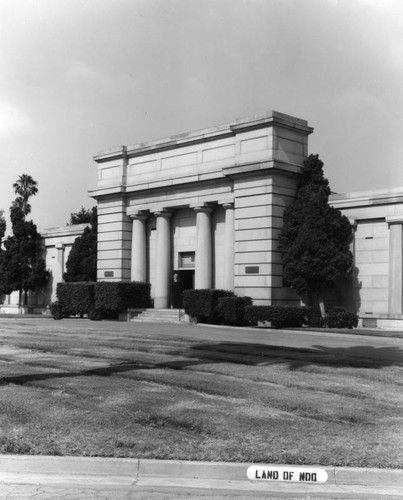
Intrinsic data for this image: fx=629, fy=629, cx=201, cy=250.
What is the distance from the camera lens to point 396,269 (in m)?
29.1

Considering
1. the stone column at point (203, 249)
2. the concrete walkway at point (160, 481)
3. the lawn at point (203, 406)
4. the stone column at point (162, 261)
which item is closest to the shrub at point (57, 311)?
the stone column at point (162, 261)

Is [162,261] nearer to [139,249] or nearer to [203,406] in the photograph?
[139,249]

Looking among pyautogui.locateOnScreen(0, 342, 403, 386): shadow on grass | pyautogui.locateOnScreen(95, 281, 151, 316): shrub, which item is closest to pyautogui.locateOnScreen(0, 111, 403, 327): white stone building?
pyautogui.locateOnScreen(95, 281, 151, 316): shrub

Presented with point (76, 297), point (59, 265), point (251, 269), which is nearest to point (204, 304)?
point (251, 269)

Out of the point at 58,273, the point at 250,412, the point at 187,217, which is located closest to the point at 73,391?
the point at 250,412

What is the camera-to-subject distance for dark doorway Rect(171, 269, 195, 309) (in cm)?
3819

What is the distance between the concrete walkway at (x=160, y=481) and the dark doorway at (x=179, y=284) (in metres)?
31.0

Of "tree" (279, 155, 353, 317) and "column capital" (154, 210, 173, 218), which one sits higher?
"column capital" (154, 210, 173, 218)

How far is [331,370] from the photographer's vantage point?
13812 millimetres

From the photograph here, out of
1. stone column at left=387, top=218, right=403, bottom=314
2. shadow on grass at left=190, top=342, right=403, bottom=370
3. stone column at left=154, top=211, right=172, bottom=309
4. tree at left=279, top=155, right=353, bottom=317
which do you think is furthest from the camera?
stone column at left=154, top=211, right=172, bottom=309

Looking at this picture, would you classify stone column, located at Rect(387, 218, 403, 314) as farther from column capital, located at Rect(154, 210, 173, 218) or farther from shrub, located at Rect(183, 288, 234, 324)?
column capital, located at Rect(154, 210, 173, 218)

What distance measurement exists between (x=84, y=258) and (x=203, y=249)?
12.0 meters

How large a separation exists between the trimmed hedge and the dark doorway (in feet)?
6.06

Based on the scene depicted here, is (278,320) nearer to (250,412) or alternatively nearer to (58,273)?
(250,412)
